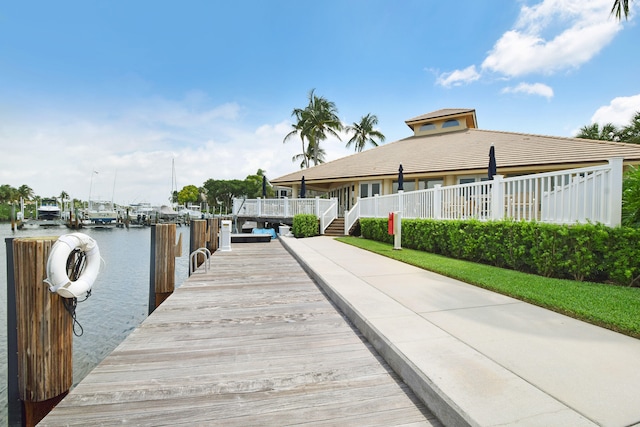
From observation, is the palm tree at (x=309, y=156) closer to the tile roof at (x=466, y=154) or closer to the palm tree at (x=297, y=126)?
the palm tree at (x=297, y=126)

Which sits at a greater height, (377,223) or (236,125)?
(236,125)

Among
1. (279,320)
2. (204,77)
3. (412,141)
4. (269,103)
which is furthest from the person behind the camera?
(412,141)

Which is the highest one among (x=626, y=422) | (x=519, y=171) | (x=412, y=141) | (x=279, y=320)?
(x=412, y=141)

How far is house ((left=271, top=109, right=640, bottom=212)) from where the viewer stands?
13461mm

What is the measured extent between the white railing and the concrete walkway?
7.99ft

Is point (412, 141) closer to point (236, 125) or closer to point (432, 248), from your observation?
point (236, 125)

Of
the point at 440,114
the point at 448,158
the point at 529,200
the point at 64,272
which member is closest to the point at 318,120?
the point at 440,114

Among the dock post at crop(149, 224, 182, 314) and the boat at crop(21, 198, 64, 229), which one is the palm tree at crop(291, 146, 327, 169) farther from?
the boat at crop(21, 198, 64, 229)

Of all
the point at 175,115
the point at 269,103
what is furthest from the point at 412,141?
the point at 175,115

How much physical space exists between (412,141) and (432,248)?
16.1 m

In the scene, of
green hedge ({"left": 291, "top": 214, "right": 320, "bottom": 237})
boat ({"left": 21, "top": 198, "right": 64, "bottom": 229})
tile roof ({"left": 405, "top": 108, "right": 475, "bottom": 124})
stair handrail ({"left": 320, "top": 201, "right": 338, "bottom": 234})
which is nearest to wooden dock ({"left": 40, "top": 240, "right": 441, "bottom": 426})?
green hedge ({"left": 291, "top": 214, "right": 320, "bottom": 237})

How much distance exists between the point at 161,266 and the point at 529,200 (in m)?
7.54

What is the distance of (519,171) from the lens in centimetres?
1426

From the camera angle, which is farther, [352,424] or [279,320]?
[279,320]
